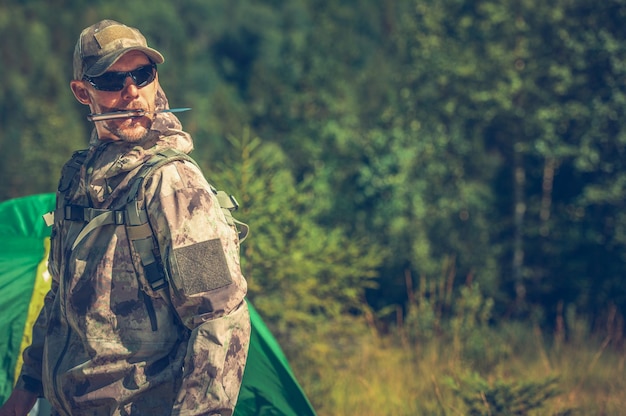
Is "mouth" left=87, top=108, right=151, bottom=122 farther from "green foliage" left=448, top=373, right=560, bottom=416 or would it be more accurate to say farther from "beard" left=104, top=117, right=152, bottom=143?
"green foliage" left=448, top=373, right=560, bottom=416

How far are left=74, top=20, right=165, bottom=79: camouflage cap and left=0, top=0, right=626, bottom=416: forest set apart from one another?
9.78 feet

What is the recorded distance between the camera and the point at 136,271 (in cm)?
229

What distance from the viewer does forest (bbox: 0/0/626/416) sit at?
6145 mm

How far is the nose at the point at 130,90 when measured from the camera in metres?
2.42

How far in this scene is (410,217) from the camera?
12.3 metres

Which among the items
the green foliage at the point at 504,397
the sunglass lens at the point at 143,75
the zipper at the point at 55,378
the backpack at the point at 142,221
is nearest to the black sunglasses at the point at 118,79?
the sunglass lens at the point at 143,75

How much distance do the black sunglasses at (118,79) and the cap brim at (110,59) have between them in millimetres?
43

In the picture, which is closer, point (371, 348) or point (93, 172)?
point (93, 172)

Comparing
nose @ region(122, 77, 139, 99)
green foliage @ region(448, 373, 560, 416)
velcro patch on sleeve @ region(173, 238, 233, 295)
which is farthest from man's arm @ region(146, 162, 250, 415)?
green foliage @ region(448, 373, 560, 416)

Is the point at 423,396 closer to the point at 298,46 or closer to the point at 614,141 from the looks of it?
the point at 614,141

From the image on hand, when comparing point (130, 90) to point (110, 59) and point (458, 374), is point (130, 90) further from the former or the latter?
point (458, 374)

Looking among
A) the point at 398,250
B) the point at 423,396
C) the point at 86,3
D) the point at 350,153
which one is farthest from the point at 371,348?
the point at 86,3

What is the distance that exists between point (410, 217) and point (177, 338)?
1014 cm

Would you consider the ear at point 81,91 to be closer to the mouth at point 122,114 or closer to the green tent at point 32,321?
the mouth at point 122,114
